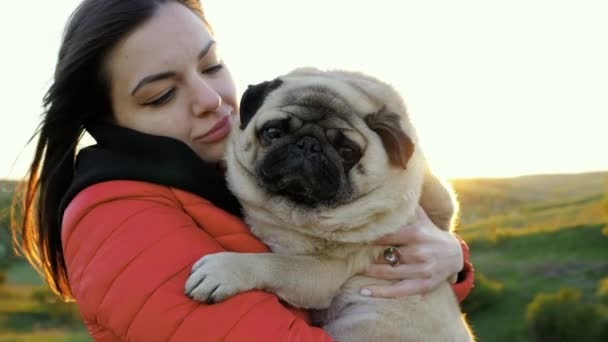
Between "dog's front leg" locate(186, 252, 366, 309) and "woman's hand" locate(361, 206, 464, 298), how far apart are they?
0.38ft

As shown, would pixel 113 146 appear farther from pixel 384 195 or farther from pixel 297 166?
pixel 384 195

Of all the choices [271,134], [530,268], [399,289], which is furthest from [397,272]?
[530,268]

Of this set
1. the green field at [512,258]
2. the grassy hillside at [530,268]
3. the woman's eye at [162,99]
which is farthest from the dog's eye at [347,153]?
the grassy hillside at [530,268]

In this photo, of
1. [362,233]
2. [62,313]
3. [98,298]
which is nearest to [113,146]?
[98,298]

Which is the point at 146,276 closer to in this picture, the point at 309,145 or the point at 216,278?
the point at 216,278

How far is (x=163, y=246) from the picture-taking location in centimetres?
171

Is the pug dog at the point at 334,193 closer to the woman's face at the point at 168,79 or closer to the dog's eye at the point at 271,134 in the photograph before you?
the dog's eye at the point at 271,134

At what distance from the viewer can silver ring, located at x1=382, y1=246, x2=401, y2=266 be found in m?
2.31

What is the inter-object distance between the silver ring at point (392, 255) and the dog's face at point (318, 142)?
268 millimetres

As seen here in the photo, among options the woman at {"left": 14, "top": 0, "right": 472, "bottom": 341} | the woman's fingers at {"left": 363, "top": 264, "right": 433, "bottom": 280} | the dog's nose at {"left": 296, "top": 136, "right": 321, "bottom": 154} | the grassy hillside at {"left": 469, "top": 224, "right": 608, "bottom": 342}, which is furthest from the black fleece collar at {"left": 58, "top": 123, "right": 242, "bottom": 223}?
the grassy hillside at {"left": 469, "top": 224, "right": 608, "bottom": 342}

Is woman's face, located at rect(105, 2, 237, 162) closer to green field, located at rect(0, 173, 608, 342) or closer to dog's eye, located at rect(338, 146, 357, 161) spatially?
dog's eye, located at rect(338, 146, 357, 161)

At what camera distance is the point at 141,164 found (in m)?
1.97

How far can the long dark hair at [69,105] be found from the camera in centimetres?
217

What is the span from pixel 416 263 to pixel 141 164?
116 cm
